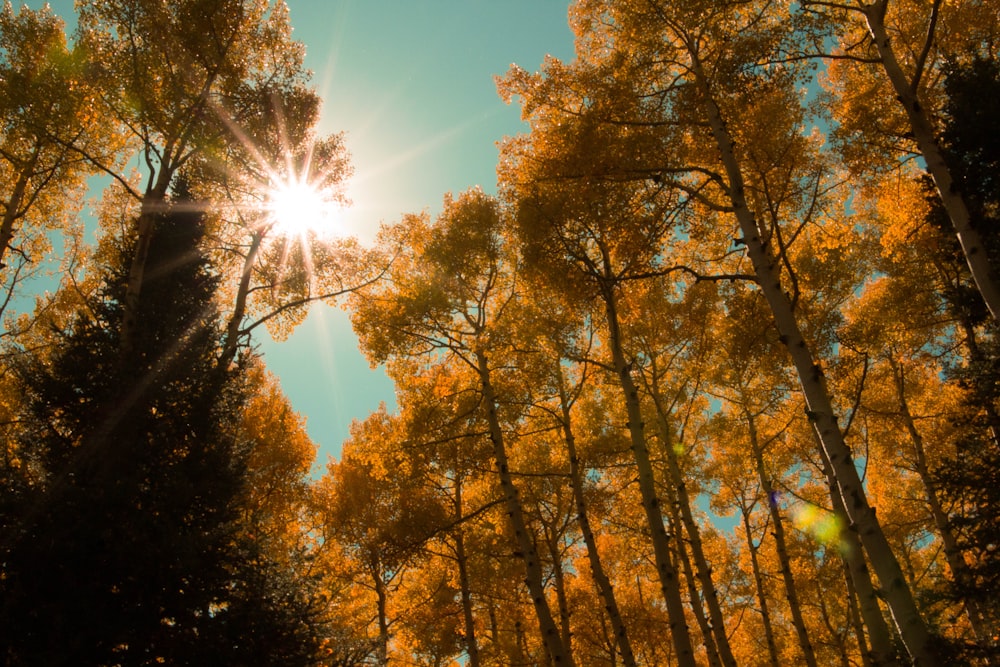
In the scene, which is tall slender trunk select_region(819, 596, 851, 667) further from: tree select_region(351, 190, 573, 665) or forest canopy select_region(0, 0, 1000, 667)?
tree select_region(351, 190, 573, 665)

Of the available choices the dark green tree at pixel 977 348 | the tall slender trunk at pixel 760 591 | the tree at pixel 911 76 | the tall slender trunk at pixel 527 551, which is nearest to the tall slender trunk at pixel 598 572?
the tall slender trunk at pixel 527 551

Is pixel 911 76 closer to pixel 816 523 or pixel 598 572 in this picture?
pixel 598 572

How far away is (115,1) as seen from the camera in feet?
26.4

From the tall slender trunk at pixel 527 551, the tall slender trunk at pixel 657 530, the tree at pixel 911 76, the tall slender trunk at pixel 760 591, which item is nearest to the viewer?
the tree at pixel 911 76

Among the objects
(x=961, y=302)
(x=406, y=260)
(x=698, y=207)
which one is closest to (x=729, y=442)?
(x=961, y=302)

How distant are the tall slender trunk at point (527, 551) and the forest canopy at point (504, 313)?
5cm

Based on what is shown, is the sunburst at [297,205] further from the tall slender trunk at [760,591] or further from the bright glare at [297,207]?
the tall slender trunk at [760,591]

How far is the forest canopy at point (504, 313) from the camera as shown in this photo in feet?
19.2

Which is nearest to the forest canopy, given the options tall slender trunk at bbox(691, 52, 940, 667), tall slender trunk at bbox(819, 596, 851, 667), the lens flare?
tall slender trunk at bbox(691, 52, 940, 667)

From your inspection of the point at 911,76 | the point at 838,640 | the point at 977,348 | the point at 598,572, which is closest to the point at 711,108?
the point at 977,348

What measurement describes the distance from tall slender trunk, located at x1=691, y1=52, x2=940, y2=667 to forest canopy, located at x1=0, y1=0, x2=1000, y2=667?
28 mm

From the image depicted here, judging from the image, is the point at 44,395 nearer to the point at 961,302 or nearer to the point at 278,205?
the point at 278,205

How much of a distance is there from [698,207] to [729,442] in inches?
263

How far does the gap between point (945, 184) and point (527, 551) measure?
6619 mm
